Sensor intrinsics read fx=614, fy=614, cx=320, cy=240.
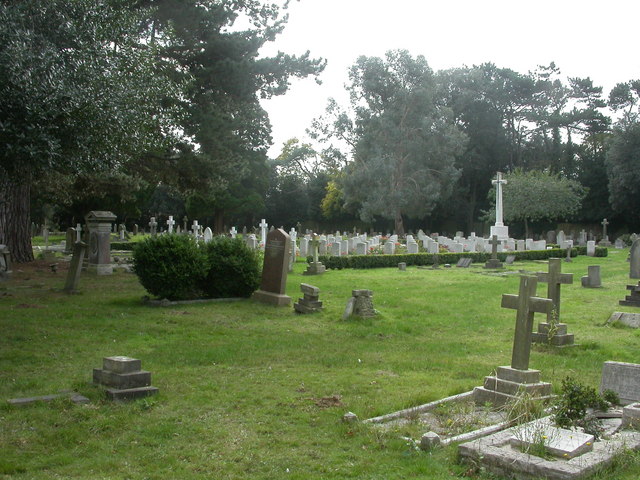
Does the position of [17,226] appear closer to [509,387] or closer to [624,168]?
[509,387]

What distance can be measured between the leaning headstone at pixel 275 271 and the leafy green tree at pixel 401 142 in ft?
107

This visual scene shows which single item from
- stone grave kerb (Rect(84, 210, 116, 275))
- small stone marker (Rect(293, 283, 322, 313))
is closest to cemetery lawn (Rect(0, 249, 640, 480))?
small stone marker (Rect(293, 283, 322, 313))

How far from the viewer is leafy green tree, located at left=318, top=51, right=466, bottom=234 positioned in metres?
46.2

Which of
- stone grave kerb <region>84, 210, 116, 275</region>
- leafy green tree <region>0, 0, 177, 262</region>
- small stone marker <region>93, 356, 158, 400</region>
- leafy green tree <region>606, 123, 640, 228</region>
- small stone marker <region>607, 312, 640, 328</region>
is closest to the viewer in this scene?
small stone marker <region>93, 356, 158, 400</region>

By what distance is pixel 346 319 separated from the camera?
11.6 metres

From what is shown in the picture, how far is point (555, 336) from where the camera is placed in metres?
9.25

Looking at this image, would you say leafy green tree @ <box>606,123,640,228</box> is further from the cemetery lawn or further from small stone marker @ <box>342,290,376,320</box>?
small stone marker @ <box>342,290,376,320</box>

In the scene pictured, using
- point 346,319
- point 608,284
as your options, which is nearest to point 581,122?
point 608,284

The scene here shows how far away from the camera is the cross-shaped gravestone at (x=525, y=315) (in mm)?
6230

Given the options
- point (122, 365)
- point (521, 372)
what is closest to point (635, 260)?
point (521, 372)

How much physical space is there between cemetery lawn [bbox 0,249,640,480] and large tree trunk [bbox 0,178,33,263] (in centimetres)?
561

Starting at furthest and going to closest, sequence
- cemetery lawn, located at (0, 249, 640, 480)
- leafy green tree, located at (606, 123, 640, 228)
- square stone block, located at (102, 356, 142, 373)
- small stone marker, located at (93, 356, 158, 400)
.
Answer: leafy green tree, located at (606, 123, 640, 228), square stone block, located at (102, 356, 142, 373), small stone marker, located at (93, 356, 158, 400), cemetery lawn, located at (0, 249, 640, 480)

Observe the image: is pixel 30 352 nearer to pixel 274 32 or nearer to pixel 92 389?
pixel 92 389

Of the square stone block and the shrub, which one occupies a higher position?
the shrub
